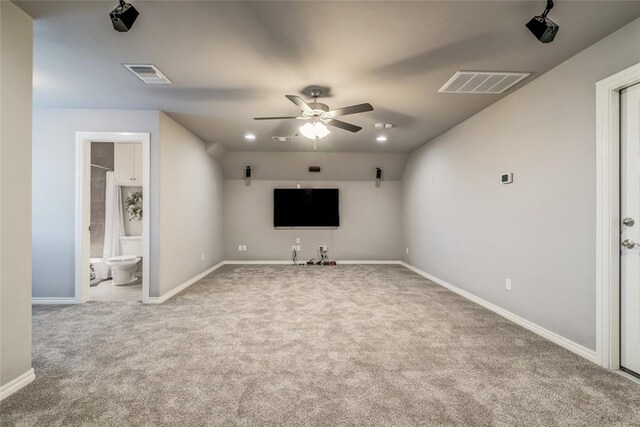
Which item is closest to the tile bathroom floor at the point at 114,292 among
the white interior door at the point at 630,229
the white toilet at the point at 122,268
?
the white toilet at the point at 122,268

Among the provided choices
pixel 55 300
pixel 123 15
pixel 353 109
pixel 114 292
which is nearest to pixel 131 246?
pixel 114 292

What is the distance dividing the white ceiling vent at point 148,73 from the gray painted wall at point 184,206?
40.9 inches

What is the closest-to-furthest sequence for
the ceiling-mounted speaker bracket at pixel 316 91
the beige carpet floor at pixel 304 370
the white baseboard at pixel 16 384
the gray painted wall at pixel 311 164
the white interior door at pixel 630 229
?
the beige carpet floor at pixel 304 370 → the white baseboard at pixel 16 384 → the white interior door at pixel 630 229 → the ceiling-mounted speaker bracket at pixel 316 91 → the gray painted wall at pixel 311 164

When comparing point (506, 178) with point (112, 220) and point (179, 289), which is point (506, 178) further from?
point (112, 220)

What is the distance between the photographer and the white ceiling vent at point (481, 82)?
2.77 metres

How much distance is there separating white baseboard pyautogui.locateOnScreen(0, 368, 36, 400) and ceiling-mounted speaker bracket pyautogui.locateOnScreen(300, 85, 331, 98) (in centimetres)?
329

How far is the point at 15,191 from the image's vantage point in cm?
191

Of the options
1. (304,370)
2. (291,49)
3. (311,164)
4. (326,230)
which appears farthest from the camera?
(326,230)

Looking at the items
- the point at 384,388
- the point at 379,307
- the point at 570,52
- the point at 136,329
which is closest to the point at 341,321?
the point at 379,307

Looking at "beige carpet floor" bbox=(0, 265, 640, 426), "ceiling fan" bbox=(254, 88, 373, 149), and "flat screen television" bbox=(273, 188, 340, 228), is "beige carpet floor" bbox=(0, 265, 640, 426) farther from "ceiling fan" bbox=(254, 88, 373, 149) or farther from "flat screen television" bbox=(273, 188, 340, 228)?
"flat screen television" bbox=(273, 188, 340, 228)

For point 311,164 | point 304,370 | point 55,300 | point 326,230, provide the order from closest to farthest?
1. point 304,370
2. point 55,300
3. point 311,164
4. point 326,230

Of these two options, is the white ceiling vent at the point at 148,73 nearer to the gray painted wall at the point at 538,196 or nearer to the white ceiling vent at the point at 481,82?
the white ceiling vent at the point at 481,82

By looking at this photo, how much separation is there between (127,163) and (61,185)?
1872 millimetres

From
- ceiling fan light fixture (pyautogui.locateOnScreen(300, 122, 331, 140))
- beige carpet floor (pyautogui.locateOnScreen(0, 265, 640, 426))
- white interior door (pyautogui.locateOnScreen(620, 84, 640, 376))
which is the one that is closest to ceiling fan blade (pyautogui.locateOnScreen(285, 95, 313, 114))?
ceiling fan light fixture (pyautogui.locateOnScreen(300, 122, 331, 140))
